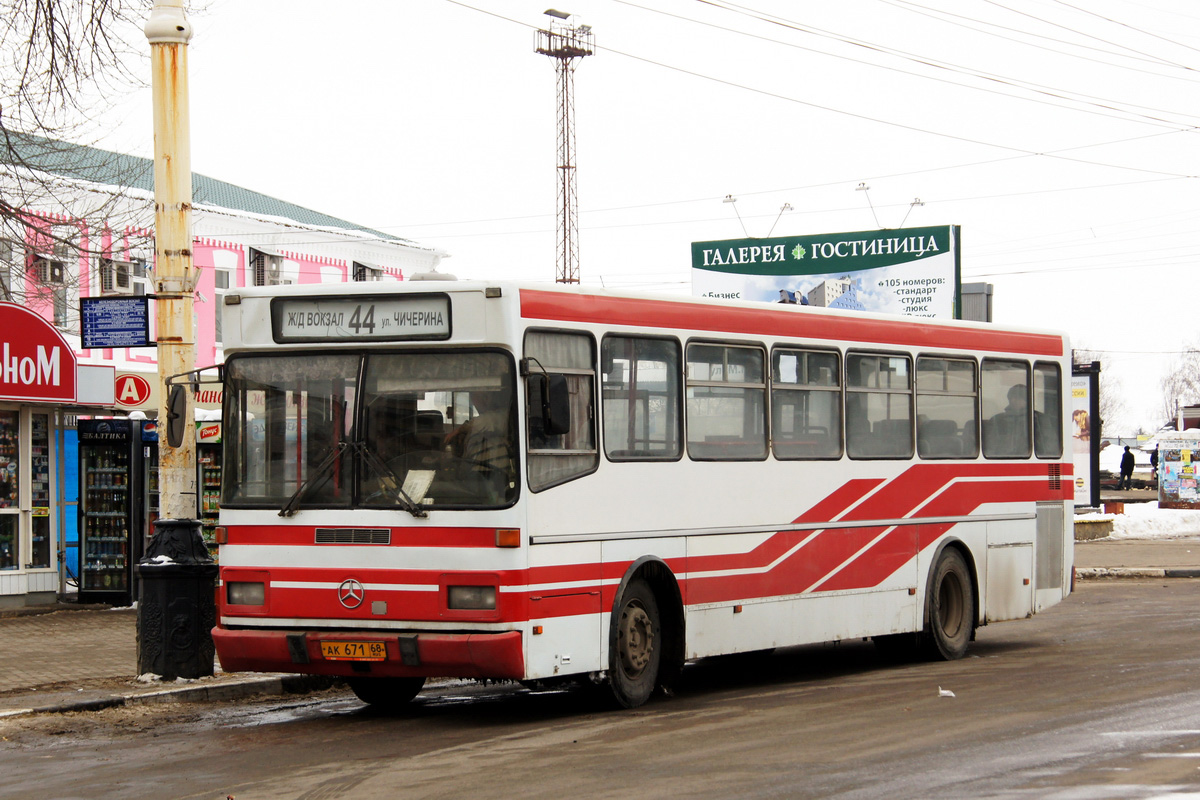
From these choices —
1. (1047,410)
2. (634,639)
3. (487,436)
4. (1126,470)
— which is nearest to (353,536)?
(487,436)

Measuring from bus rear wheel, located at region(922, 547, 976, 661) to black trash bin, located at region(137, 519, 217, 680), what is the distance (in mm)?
6548

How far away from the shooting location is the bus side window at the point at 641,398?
11.1 metres

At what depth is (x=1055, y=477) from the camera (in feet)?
52.5

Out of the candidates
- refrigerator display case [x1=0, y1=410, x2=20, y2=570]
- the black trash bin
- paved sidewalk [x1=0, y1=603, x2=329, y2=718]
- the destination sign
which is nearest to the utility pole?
the black trash bin

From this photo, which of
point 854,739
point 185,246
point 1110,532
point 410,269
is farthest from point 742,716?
point 410,269

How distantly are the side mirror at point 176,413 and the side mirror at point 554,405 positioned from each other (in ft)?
10.3

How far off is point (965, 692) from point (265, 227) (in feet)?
109

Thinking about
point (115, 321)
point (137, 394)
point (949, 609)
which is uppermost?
point (115, 321)

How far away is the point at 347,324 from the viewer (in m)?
10.7

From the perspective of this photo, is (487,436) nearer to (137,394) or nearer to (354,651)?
(354,651)

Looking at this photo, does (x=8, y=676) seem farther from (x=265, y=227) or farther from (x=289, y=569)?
(x=265, y=227)

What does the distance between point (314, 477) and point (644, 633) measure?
2.68m

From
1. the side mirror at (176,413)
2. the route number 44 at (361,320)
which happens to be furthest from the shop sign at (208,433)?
the route number 44 at (361,320)

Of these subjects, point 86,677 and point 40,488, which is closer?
point 86,677
